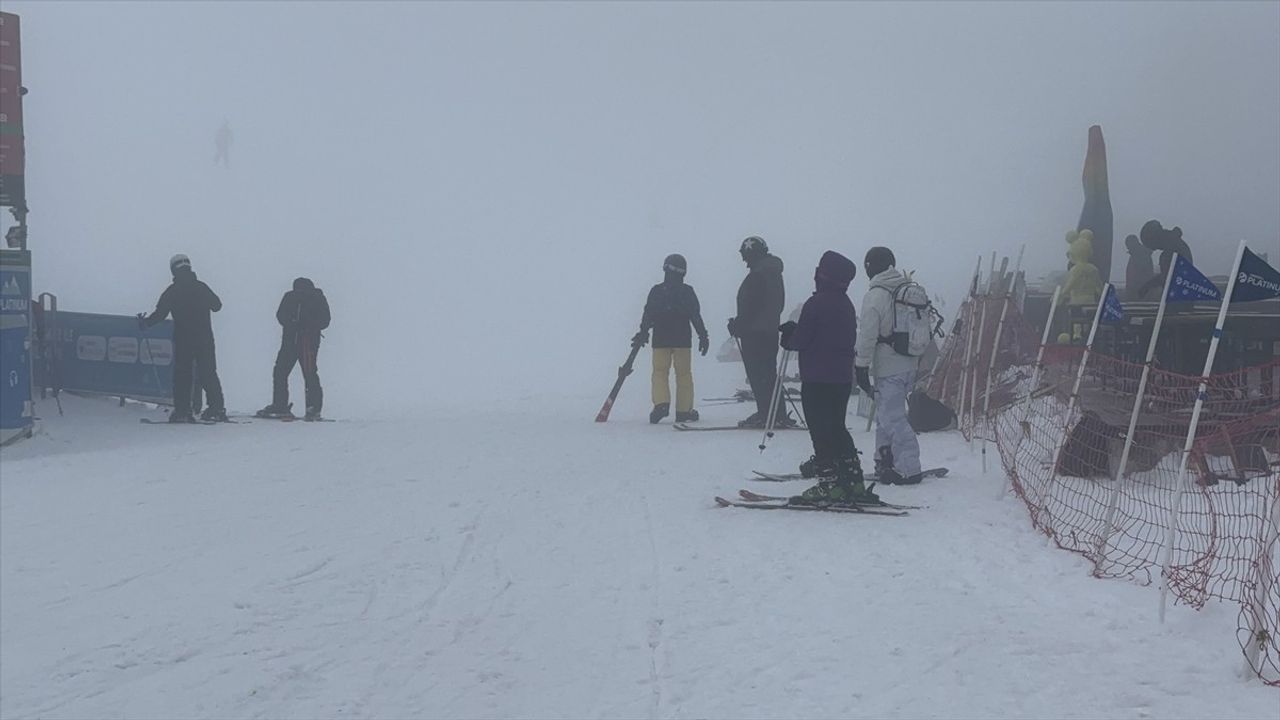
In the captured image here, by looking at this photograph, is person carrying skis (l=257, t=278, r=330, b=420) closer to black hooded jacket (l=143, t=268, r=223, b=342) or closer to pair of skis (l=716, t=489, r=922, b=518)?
black hooded jacket (l=143, t=268, r=223, b=342)

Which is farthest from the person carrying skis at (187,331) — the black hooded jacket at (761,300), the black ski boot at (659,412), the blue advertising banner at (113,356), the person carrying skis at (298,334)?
the black hooded jacket at (761,300)

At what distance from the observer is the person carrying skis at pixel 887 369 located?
9812 mm

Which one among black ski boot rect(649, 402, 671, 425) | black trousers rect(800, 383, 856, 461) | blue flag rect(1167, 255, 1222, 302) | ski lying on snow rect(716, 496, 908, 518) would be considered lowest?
ski lying on snow rect(716, 496, 908, 518)

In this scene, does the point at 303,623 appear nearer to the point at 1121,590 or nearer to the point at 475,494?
the point at 475,494

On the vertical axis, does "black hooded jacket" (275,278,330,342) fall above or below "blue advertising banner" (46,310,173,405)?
above

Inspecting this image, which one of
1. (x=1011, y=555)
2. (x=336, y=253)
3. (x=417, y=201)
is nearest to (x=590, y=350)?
(x=336, y=253)

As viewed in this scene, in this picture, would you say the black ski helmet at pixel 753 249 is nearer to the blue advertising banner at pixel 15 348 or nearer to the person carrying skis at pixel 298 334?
the person carrying skis at pixel 298 334

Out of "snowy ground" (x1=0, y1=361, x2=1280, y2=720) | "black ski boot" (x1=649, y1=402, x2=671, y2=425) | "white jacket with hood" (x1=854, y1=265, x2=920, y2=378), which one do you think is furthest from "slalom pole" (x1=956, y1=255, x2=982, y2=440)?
"white jacket with hood" (x1=854, y1=265, x2=920, y2=378)

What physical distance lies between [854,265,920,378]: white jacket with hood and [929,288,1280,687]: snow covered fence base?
1024mm

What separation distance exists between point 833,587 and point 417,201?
7037cm

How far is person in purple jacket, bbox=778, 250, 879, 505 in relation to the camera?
9258 mm

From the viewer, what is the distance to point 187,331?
15.7 metres

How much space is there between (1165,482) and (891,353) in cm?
230

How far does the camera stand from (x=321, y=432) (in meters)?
14.8
